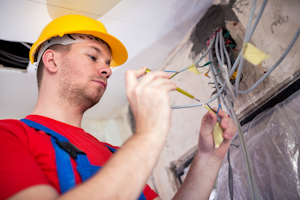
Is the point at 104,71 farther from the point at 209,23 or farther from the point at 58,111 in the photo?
the point at 209,23

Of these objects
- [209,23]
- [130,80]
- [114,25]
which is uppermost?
[114,25]

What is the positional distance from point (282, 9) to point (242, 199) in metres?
0.89

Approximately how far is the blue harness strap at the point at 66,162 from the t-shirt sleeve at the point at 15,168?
66mm

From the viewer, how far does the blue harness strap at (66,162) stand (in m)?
0.56

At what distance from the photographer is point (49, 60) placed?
3.35ft

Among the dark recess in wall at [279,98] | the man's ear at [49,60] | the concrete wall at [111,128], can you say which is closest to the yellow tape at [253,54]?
the dark recess in wall at [279,98]

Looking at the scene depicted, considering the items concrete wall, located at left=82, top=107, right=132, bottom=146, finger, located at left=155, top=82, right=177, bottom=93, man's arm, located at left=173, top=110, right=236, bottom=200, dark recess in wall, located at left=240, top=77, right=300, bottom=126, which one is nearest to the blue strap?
finger, located at left=155, top=82, right=177, bottom=93

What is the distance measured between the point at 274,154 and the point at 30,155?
35.8 inches

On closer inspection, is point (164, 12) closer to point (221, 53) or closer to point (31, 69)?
point (221, 53)

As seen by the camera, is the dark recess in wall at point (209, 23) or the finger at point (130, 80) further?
the dark recess in wall at point (209, 23)

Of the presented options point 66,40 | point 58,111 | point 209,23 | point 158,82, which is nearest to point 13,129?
point 58,111

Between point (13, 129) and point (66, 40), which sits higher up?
point (66, 40)

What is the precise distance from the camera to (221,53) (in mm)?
1093

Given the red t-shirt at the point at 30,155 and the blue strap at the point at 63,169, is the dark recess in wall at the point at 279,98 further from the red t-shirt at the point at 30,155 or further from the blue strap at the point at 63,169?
the blue strap at the point at 63,169
